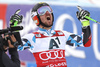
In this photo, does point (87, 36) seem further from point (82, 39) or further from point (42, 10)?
point (42, 10)

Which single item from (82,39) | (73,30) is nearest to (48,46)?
(82,39)

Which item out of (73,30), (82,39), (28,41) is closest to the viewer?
(28,41)

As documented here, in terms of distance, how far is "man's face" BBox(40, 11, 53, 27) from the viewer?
441 cm

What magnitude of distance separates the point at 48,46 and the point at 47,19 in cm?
39

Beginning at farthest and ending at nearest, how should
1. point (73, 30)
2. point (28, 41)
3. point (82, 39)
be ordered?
point (73, 30), point (82, 39), point (28, 41)

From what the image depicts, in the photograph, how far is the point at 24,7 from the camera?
7.60 meters

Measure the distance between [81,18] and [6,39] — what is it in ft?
4.13

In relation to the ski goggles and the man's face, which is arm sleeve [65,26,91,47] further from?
the ski goggles

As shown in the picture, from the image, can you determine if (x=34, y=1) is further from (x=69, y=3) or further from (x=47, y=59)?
(x=47, y=59)

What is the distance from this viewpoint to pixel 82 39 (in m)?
4.48

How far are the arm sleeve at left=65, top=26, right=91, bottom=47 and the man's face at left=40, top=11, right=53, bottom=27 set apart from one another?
0.35 m

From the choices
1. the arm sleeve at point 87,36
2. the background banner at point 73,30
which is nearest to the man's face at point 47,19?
the arm sleeve at point 87,36

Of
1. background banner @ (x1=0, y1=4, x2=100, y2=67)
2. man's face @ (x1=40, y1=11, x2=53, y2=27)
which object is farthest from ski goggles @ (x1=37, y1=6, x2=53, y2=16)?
background banner @ (x1=0, y1=4, x2=100, y2=67)

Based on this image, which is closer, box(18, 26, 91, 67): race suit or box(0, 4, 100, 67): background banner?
box(18, 26, 91, 67): race suit
